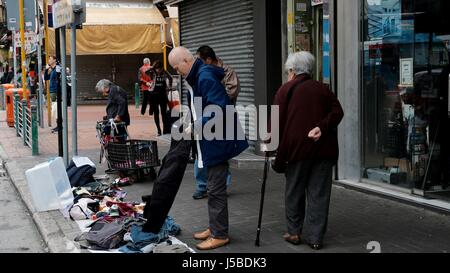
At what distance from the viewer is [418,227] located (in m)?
5.98

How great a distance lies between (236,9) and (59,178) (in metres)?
5.10

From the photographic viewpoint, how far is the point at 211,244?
5426 millimetres

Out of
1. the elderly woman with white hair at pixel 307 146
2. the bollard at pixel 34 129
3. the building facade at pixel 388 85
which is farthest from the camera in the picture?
the bollard at pixel 34 129

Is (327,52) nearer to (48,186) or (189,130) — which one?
(189,130)

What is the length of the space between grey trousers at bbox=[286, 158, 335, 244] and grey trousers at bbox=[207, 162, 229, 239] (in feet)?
1.89

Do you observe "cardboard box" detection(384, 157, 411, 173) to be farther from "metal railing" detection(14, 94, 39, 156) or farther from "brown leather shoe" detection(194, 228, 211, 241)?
"metal railing" detection(14, 94, 39, 156)

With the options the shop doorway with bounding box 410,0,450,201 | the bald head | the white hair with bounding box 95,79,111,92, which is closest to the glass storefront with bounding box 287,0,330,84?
the shop doorway with bounding box 410,0,450,201

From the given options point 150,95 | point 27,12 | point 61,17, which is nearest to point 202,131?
point 61,17

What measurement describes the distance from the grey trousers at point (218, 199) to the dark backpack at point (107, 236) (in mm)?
882

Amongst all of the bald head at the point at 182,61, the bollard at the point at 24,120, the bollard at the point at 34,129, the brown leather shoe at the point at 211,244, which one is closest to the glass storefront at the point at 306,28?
the bald head at the point at 182,61

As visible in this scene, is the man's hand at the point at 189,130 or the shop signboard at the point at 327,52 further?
the shop signboard at the point at 327,52

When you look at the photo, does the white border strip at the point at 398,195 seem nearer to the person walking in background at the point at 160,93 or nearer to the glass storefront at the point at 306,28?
the glass storefront at the point at 306,28

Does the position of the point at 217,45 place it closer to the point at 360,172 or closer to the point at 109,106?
the point at 109,106

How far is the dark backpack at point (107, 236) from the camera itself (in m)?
5.50
